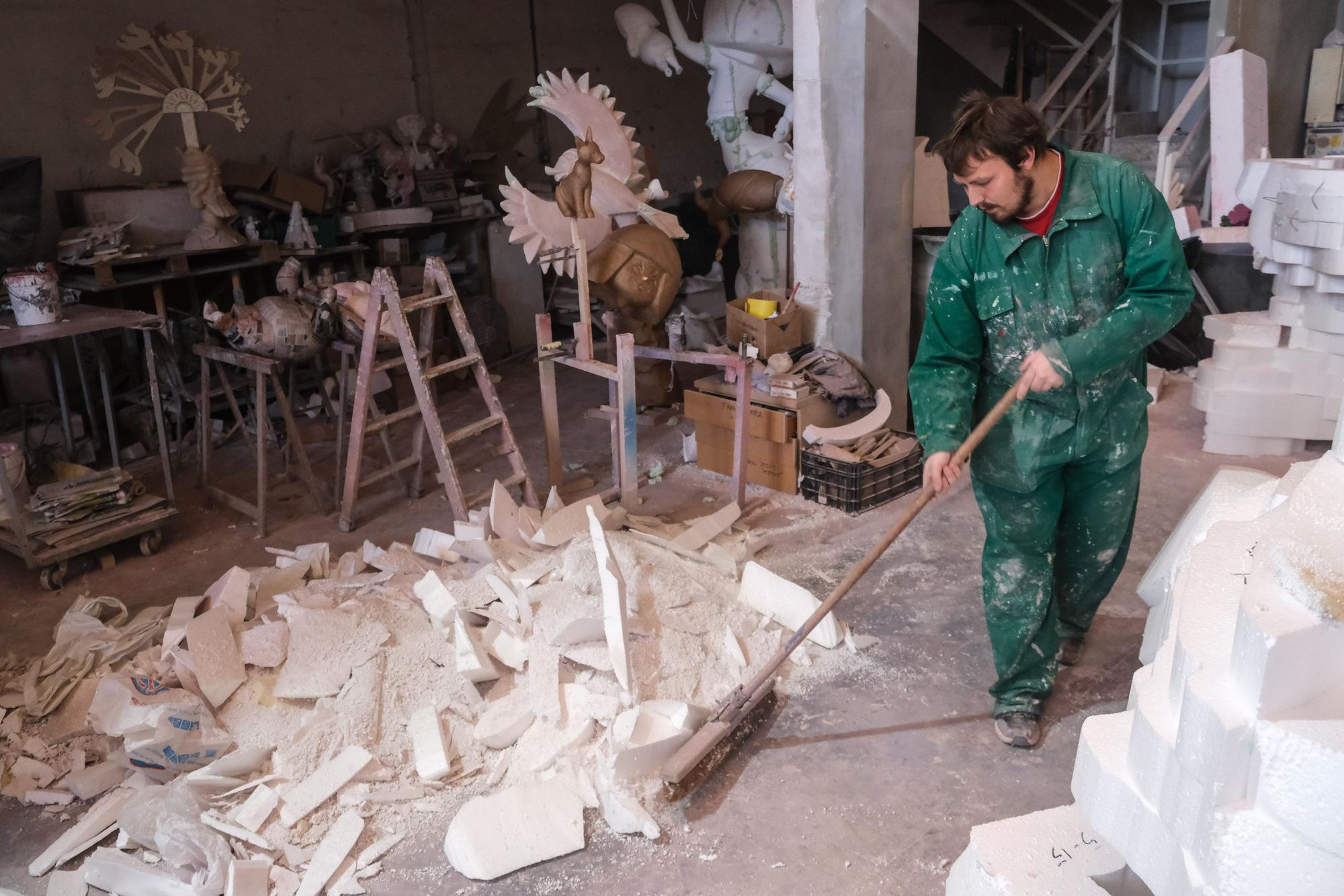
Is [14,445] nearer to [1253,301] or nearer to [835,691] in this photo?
[835,691]

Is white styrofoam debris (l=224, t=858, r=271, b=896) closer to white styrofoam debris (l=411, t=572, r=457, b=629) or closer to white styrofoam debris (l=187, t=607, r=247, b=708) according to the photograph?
white styrofoam debris (l=187, t=607, r=247, b=708)

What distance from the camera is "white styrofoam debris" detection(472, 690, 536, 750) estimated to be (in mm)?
3465

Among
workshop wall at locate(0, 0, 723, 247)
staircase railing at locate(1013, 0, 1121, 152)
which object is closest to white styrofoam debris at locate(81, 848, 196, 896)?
workshop wall at locate(0, 0, 723, 247)

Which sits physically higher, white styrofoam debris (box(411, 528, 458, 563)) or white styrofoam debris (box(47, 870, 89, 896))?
white styrofoam debris (box(411, 528, 458, 563))

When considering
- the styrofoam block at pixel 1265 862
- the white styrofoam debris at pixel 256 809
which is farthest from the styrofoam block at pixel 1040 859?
the white styrofoam debris at pixel 256 809

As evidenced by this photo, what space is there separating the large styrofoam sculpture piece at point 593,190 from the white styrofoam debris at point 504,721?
261 centimetres

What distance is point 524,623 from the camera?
3.92 m

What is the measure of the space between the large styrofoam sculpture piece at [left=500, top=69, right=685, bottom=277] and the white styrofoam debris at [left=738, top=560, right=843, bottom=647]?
7.37ft

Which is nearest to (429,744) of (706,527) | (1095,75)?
(706,527)

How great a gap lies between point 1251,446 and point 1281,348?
62cm

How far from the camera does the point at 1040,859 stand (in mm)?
1849

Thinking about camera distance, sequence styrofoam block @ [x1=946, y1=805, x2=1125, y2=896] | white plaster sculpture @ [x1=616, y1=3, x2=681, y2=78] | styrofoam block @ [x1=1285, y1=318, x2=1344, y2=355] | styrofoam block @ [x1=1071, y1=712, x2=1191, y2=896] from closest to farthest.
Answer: styrofoam block @ [x1=1071, y1=712, x2=1191, y2=896] → styrofoam block @ [x1=946, y1=805, x2=1125, y2=896] → styrofoam block @ [x1=1285, y1=318, x2=1344, y2=355] → white plaster sculpture @ [x1=616, y1=3, x2=681, y2=78]

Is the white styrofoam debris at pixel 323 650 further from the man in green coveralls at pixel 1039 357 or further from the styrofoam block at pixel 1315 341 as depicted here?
the styrofoam block at pixel 1315 341

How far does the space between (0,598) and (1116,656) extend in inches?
206
